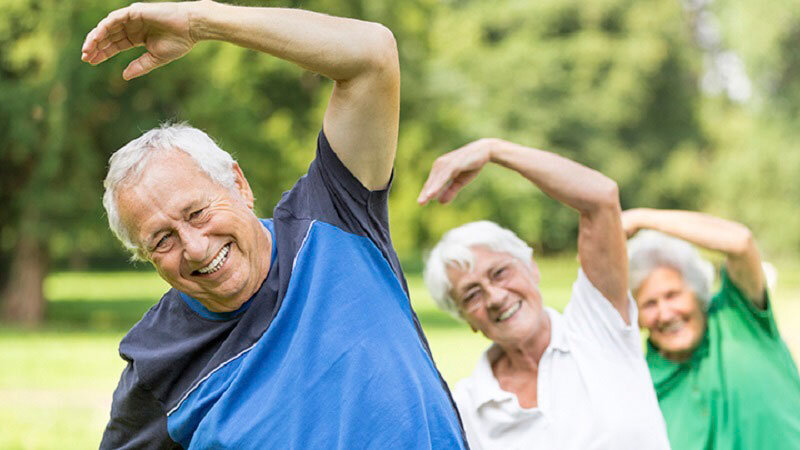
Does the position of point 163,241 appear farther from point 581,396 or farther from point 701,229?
point 701,229

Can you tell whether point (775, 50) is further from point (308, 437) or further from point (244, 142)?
point (308, 437)

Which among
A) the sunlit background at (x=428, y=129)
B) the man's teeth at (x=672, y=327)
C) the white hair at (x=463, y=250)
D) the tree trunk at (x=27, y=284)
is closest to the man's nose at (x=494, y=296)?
the white hair at (x=463, y=250)

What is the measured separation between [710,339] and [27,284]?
17090mm

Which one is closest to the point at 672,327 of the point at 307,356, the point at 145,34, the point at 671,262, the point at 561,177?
the point at 671,262

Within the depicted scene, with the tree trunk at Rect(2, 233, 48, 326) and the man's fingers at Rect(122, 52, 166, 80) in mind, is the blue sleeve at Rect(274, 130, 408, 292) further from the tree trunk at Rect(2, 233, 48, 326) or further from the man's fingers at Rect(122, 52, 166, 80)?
the tree trunk at Rect(2, 233, 48, 326)

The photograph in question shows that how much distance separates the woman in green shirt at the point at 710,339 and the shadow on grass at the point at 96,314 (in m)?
15.0

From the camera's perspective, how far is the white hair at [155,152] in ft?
8.16

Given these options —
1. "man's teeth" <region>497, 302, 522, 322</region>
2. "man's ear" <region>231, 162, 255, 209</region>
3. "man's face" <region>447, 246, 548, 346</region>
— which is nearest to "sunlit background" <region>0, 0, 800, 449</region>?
"man's face" <region>447, 246, 548, 346</region>

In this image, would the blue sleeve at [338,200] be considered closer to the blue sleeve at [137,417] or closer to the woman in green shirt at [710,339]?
the blue sleeve at [137,417]

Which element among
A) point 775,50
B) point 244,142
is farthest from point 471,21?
point 244,142

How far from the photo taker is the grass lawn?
8.41m

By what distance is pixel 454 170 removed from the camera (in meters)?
3.05

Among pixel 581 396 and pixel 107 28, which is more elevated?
pixel 107 28

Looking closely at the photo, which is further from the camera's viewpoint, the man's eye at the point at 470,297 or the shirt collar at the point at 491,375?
the man's eye at the point at 470,297
